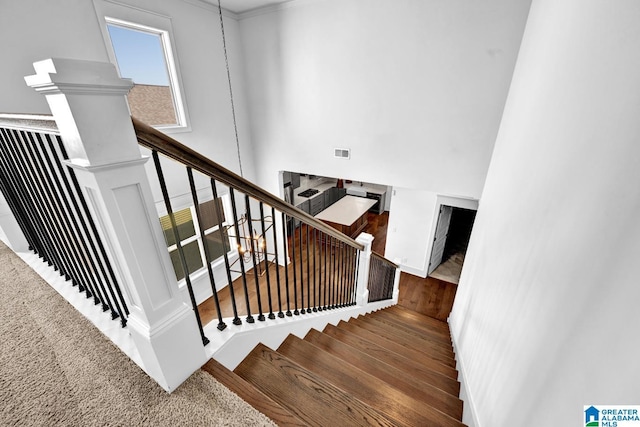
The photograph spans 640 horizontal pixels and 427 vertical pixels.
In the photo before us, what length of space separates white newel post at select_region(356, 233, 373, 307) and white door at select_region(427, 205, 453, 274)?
252 cm

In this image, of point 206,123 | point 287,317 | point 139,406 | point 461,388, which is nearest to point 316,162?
point 206,123

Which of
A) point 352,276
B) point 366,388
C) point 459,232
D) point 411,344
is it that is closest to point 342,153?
point 352,276

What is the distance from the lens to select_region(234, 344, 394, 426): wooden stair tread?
1.07 m

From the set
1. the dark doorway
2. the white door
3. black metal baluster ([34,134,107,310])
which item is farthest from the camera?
the dark doorway

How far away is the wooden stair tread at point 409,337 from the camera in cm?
263

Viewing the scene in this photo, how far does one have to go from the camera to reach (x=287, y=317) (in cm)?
173

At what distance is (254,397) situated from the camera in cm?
98

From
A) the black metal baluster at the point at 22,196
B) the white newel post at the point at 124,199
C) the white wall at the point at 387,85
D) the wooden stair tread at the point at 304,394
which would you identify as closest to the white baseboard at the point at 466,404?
the wooden stair tread at the point at 304,394

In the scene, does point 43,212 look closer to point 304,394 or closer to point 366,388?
point 304,394

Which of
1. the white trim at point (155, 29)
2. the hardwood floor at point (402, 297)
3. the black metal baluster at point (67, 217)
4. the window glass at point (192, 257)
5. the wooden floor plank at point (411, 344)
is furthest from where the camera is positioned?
the window glass at point (192, 257)

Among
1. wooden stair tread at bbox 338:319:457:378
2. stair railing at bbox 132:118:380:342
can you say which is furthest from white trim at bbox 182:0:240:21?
wooden stair tread at bbox 338:319:457:378

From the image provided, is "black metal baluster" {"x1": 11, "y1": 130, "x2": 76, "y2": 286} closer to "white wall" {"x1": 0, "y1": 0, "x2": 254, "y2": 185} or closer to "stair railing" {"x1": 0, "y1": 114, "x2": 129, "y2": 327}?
"stair railing" {"x1": 0, "y1": 114, "x2": 129, "y2": 327}

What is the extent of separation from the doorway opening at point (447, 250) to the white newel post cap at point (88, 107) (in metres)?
4.71

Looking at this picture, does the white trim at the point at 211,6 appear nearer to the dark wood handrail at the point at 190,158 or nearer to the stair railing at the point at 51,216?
→ the stair railing at the point at 51,216
